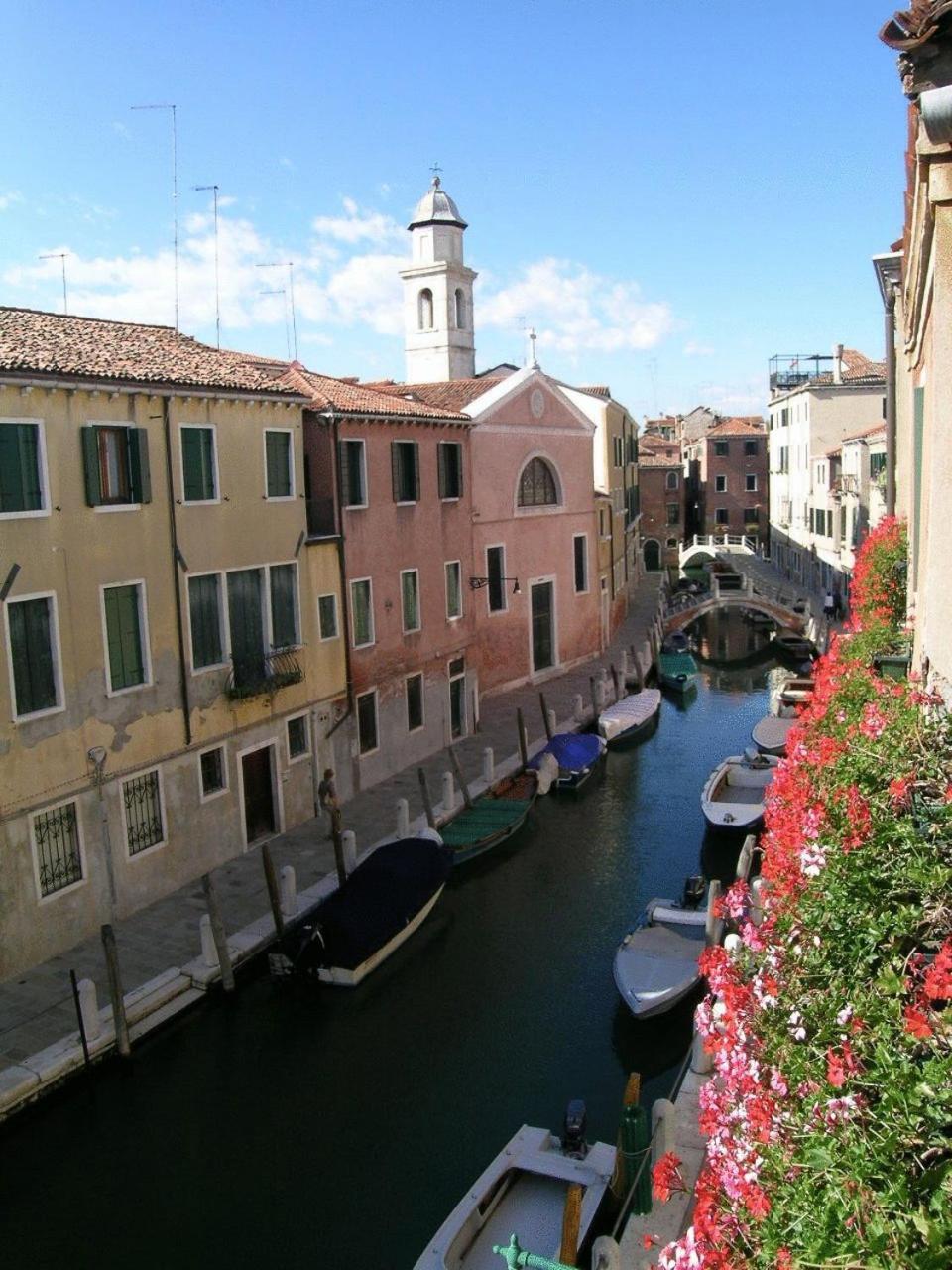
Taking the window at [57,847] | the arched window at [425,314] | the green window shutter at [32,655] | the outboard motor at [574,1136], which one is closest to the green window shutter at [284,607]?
the green window shutter at [32,655]

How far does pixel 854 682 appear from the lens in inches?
319

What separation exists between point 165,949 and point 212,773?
3149 mm

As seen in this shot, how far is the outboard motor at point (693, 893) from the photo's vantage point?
1484 cm

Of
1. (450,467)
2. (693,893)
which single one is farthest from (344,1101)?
(450,467)

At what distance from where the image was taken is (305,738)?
17984 mm

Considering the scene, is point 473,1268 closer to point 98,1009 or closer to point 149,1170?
point 149,1170

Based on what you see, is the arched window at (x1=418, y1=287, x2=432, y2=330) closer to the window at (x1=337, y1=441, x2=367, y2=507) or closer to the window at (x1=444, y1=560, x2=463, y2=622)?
the window at (x1=444, y1=560, x2=463, y2=622)

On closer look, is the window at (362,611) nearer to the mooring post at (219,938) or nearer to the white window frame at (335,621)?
the white window frame at (335,621)

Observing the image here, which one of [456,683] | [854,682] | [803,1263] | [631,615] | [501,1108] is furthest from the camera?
[631,615]

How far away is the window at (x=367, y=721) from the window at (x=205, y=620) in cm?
422

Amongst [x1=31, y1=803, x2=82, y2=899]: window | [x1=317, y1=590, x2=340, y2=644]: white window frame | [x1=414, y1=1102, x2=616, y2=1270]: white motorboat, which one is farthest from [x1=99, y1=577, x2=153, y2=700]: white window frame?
[x1=414, y1=1102, x2=616, y2=1270]: white motorboat

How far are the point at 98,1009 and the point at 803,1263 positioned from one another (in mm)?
10381

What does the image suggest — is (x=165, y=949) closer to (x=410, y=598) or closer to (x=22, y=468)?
(x=22, y=468)

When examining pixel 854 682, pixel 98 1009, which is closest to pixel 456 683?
pixel 98 1009
